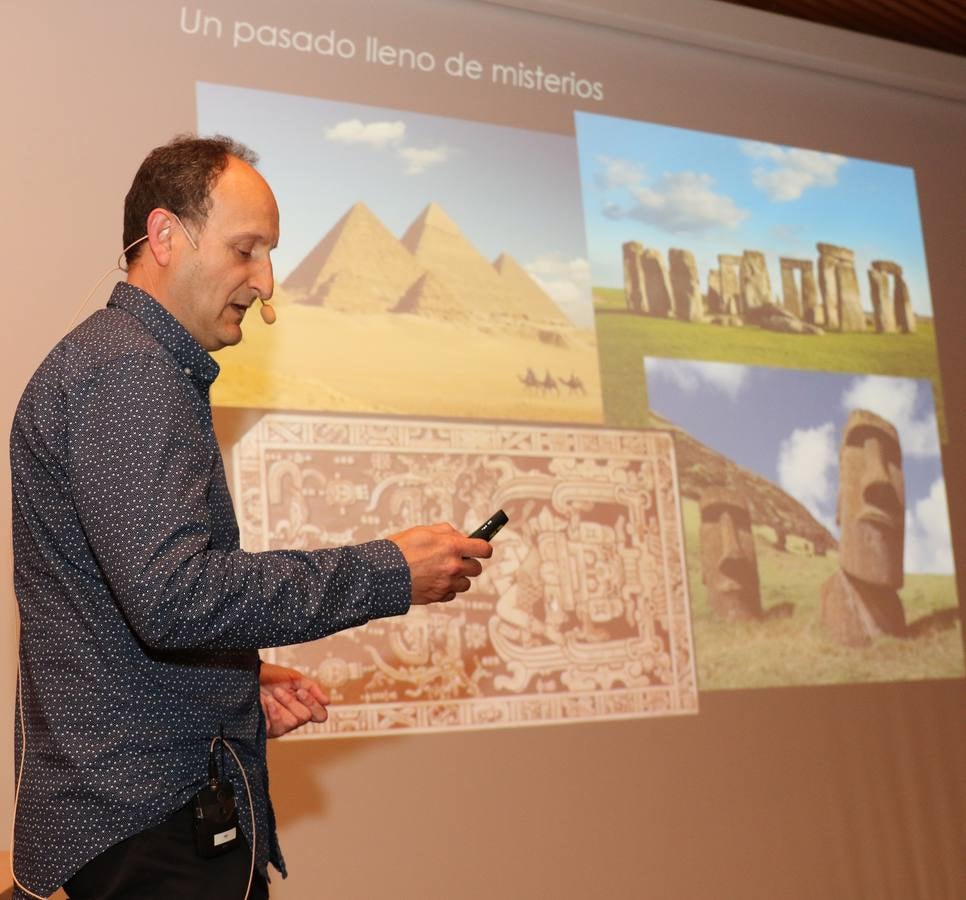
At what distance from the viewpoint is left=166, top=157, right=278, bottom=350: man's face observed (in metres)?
1.61

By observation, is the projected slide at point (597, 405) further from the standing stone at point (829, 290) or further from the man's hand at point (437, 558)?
the man's hand at point (437, 558)

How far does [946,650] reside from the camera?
397cm

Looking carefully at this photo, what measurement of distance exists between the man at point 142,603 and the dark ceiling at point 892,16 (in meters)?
3.43

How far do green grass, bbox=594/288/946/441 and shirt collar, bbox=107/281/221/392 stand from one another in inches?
82.1

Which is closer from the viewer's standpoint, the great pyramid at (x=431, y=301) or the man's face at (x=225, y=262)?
the man's face at (x=225, y=262)

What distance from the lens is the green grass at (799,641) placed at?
3584 millimetres

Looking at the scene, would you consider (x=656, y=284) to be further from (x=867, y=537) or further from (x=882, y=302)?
(x=867, y=537)

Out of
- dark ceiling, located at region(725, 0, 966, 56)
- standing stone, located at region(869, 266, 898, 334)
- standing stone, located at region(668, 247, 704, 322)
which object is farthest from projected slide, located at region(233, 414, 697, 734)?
dark ceiling, located at region(725, 0, 966, 56)

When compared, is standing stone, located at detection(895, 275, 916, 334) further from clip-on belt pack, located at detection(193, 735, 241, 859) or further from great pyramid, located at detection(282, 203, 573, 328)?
clip-on belt pack, located at detection(193, 735, 241, 859)

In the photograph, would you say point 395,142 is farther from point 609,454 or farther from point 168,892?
point 168,892

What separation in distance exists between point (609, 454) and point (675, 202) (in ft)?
2.95

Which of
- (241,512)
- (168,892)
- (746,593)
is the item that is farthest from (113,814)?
(746,593)

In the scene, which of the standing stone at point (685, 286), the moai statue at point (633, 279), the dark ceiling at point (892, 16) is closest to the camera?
the moai statue at point (633, 279)

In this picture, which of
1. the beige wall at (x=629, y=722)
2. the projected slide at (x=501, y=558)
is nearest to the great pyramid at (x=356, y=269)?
the projected slide at (x=501, y=558)
